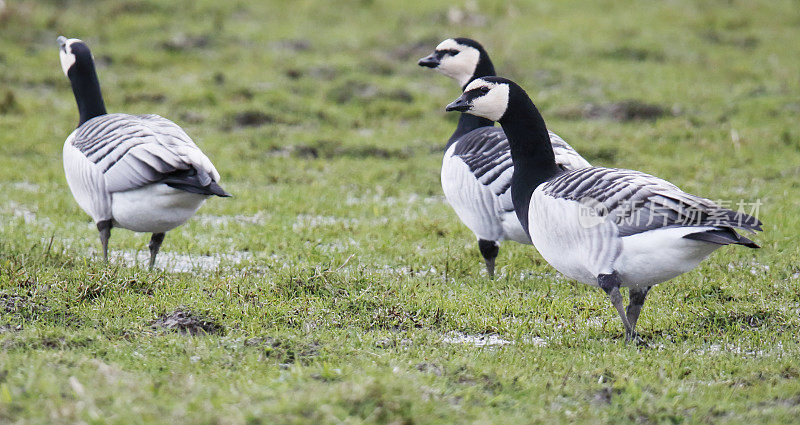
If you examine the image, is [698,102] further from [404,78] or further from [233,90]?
[233,90]

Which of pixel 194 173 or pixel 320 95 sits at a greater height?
pixel 194 173

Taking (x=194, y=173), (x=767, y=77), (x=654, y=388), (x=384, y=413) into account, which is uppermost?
(x=194, y=173)

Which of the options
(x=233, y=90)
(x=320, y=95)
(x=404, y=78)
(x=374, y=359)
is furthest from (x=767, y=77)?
(x=374, y=359)

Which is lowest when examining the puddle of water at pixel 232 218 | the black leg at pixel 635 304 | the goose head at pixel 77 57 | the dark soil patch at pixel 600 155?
the dark soil patch at pixel 600 155

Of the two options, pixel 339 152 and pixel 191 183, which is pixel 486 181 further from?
pixel 339 152

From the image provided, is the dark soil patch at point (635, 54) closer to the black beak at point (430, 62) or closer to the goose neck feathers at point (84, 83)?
the black beak at point (430, 62)

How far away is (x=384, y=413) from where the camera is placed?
423 cm

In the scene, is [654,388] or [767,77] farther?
[767,77]

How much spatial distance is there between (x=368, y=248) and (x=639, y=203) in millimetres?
3758

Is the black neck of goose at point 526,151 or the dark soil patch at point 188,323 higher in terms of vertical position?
the black neck of goose at point 526,151

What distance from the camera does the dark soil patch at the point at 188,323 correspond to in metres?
6.01

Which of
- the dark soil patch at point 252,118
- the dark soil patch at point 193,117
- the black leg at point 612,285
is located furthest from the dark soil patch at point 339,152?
the black leg at point 612,285

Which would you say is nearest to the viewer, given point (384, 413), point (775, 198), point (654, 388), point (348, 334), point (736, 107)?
point (384, 413)

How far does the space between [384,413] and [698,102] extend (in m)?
13.4
